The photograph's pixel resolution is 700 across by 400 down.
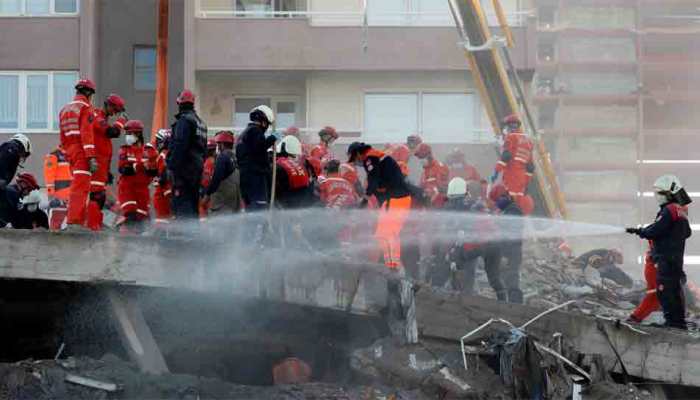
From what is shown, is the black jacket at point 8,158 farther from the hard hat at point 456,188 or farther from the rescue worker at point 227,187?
the hard hat at point 456,188

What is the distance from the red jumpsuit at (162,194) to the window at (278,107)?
11483mm

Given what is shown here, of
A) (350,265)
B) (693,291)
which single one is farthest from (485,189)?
(350,265)

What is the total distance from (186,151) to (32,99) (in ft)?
43.3

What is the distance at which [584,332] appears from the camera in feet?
40.0

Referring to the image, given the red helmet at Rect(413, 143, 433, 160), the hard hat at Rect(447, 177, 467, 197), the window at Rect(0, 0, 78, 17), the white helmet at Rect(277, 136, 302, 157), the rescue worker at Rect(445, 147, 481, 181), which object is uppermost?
the window at Rect(0, 0, 78, 17)

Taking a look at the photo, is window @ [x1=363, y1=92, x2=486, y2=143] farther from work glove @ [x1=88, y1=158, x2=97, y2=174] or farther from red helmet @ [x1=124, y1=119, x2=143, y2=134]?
work glove @ [x1=88, y1=158, x2=97, y2=174]

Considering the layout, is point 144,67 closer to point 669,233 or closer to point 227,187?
point 227,187

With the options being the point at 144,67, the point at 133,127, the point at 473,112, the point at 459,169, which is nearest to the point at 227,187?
the point at 133,127

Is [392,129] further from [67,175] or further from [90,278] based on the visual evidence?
[90,278]

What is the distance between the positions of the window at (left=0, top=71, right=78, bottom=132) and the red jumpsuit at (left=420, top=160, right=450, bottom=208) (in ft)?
33.9

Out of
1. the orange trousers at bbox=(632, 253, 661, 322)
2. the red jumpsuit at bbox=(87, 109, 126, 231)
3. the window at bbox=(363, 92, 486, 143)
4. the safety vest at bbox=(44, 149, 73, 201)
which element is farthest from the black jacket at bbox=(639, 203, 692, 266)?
the window at bbox=(363, 92, 486, 143)

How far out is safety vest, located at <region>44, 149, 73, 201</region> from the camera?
49.8ft

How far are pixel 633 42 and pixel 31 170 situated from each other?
13.0m

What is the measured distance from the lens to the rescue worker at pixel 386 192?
41.5 ft
